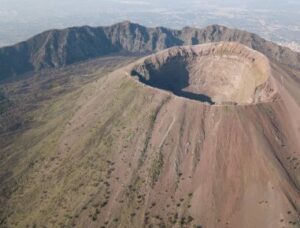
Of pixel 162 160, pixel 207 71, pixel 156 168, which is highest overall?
pixel 207 71

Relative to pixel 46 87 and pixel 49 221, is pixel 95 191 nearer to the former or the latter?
pixel 49 221

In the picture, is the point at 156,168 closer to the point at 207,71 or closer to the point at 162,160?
the point at 162,160

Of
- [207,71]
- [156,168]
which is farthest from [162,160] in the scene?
[207,71]

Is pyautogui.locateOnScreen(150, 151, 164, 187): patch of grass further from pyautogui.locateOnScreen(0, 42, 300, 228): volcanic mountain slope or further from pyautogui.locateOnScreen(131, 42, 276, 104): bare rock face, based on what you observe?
pyautogui.locateOnScreen(131, 42, 276, 104): bare rock face

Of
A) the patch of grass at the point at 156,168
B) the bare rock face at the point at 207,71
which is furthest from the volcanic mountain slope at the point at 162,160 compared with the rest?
the bare rock face at the point at 207,71

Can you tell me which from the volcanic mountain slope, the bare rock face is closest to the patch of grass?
the volcanic mountain slope

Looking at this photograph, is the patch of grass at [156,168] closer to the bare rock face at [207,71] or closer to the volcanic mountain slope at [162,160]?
the volcanic mountain slope at [162,160]
